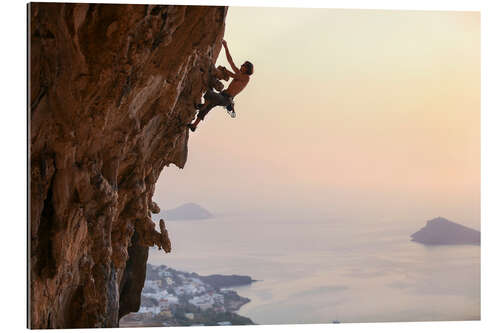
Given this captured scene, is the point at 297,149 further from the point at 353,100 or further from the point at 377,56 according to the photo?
the point at 377,56

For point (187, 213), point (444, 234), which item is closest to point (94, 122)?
point (187, 213)

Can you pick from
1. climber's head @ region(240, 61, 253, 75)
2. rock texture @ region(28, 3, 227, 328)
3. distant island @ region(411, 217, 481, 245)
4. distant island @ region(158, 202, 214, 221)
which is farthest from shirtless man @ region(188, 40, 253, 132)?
distant island @ region(411, 217, 481, 245)

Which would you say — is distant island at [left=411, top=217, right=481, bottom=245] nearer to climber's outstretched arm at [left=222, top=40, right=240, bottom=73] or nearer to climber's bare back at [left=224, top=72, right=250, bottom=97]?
climber's bare back at [left=224, top=72, right=250, bottom=97]

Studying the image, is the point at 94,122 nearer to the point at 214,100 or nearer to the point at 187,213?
the point at 214,100

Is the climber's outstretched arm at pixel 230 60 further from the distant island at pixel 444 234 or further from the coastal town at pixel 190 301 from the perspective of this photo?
the distant island at pixel 444 234

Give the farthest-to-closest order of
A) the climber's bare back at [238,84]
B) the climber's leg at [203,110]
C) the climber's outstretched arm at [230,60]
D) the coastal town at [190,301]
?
the climber's leg at [203,110] < the climber's bare back at [238,84] < the climber's outstretched arm at [230,60] < the coastal town at [190,301]

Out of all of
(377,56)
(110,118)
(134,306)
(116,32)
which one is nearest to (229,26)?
(377,56)

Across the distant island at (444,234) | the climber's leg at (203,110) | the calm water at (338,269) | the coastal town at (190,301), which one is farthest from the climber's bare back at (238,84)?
the distant island at (444,234)
